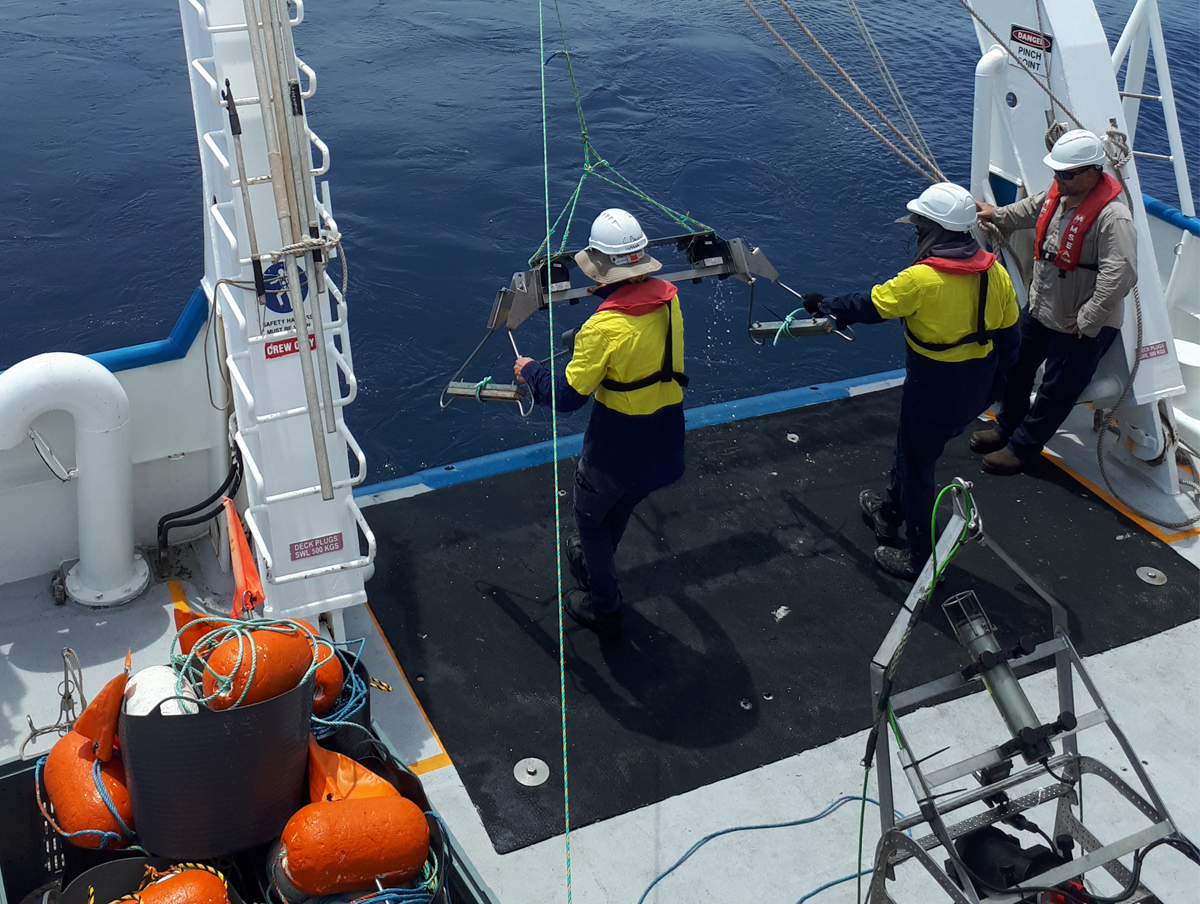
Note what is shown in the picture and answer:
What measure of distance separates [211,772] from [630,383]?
194cm

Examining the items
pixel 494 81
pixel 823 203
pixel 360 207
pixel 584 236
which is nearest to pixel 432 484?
pixel 584 236

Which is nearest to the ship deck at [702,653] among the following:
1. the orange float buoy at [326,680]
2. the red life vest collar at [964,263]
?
the orange float buoy at [326,680]

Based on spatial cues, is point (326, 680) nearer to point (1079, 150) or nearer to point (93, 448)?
point (93, 448)

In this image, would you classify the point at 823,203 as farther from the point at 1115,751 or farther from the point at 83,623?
the point at 83,623

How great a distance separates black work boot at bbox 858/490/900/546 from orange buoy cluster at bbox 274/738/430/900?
2943mm

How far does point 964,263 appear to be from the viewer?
4.21 metres

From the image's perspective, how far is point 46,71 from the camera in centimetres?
1269

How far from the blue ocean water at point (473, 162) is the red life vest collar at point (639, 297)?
3.32 meters

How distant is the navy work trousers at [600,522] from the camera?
13.6 feet

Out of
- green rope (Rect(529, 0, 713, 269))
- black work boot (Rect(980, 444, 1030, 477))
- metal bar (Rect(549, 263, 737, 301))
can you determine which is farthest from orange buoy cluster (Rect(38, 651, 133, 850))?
black work boot (Rect(980, 444, 1030, 477))

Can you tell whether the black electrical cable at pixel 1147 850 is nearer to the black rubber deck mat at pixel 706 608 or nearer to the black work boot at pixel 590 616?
the black rubber deck mat at pixel 706 608

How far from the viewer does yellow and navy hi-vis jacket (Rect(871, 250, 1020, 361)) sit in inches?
166

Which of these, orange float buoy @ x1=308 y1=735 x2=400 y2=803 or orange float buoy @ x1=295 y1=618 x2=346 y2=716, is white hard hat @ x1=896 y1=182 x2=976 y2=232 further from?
orange float buoy @ x1=308 y1=735 x2=400 y2=803

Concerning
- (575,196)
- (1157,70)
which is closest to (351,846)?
(575,196)
